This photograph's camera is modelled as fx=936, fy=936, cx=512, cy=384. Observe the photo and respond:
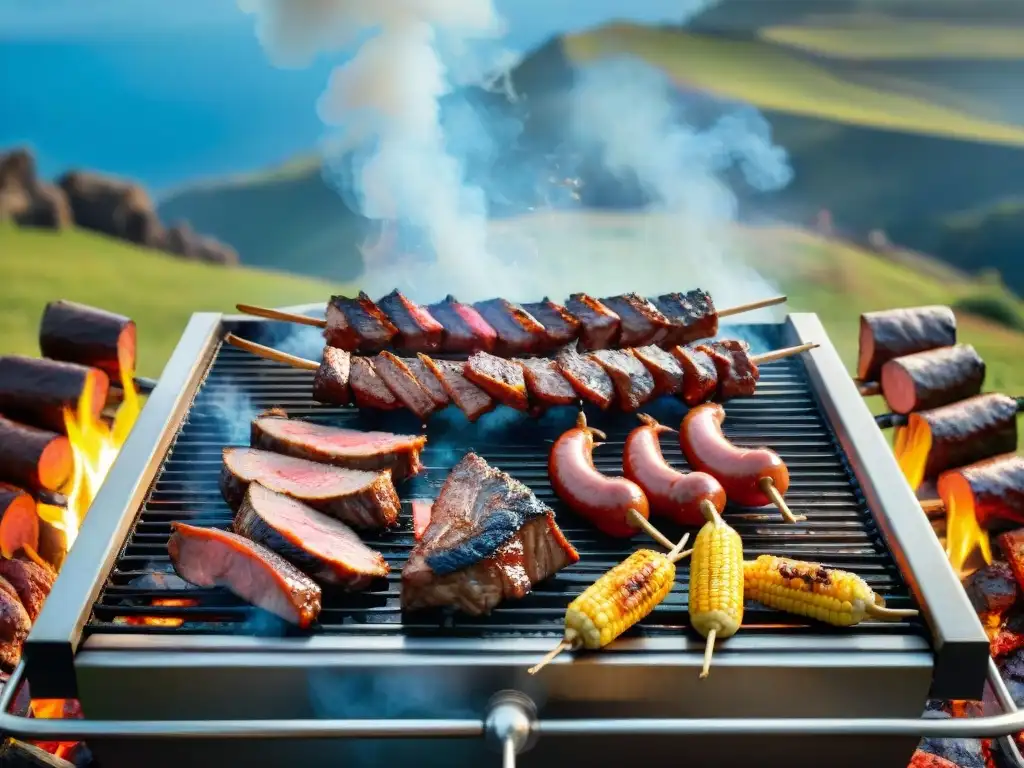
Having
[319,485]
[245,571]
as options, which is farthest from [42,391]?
[245,571]

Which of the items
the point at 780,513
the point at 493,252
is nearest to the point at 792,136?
the point at 493,252

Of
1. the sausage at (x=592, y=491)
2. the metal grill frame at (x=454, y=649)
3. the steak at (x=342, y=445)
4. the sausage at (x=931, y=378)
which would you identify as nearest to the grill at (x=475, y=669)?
the metal grill frame at (x=454, y=649)

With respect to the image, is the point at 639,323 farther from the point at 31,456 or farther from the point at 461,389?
the point at 31,456

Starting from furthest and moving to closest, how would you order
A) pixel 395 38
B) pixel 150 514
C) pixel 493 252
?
pixel 395 38 → pixel 493 252 → pixel 150 514

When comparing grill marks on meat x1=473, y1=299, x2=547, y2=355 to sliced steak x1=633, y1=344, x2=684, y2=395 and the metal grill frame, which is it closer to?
sliced steak x1=633, y1=344, x2=684, y2=395

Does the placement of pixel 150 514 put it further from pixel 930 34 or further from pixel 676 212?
pixel 930 34
